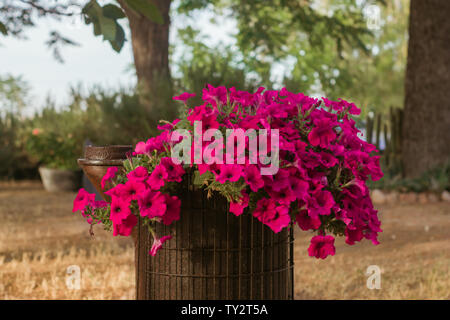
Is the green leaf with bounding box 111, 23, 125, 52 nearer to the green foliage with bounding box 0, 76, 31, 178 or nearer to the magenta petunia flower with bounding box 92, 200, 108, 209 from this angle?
the magenta petunia flower with bounding box 92, 200, 108, 209

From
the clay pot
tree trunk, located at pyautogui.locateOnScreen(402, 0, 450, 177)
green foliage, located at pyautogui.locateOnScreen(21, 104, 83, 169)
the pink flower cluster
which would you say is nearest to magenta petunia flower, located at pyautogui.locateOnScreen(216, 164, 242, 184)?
the pink flower cluster

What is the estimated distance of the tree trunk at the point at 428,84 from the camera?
30.4ft

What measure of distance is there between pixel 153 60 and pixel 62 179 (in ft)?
11.3

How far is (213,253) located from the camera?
95.6 inches

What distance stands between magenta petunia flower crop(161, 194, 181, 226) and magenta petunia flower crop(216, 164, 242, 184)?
274 millimetres

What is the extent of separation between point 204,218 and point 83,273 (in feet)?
8.42

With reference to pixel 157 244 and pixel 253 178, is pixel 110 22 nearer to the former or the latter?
pixel 253 178

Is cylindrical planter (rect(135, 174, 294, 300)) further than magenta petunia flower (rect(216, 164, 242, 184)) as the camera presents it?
Yes

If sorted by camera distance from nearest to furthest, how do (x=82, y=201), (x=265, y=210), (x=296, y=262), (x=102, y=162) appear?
1. (x=265, y=210)
2. (x=82, y=201)
3. (x=102, y=162)
4. (x=296, y=262)

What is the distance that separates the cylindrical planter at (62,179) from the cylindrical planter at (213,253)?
8.83 m

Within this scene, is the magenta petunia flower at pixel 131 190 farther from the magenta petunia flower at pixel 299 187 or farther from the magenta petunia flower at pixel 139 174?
the magenta petunia flower at pixel 299 187

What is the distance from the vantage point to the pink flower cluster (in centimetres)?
228

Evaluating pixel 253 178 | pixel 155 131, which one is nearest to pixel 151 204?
pixel 253 178

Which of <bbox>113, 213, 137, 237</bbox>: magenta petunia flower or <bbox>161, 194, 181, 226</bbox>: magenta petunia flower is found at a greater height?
<bbox>161, 194, 181, 226</bbox>: magenta petunia flower
